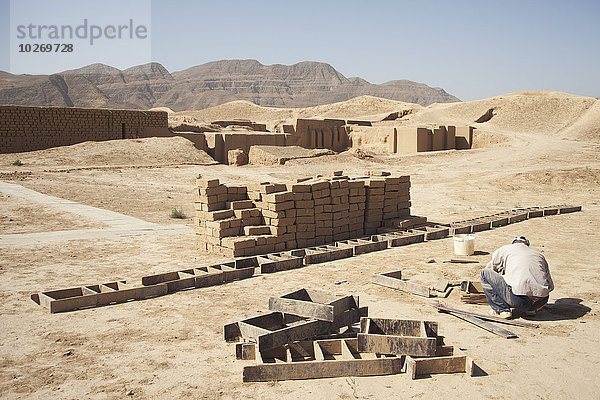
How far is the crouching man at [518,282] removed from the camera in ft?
19.6

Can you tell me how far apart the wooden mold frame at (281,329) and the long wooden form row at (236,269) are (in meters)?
2.13

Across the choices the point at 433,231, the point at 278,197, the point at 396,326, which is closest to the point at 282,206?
the point at 278,197

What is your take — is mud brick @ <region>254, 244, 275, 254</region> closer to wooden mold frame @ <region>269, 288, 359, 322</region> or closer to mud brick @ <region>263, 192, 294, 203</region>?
mud brick @ <region>263, 192, 294, 203</region>

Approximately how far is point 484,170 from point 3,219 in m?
20.4

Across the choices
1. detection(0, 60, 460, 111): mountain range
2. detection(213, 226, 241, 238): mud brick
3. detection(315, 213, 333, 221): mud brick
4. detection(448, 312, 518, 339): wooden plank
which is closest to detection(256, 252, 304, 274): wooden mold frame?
detection(213, 226, 241, 238): mud brick

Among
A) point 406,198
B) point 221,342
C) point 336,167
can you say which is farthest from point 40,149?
point 221,342

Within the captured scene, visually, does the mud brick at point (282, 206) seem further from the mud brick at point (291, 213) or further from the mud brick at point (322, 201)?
the mud brick at point (322, 201)

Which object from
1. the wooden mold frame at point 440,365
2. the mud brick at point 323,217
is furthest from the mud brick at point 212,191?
the wooden mold frame at point 440,365

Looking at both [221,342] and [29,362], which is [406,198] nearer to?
[221,342]

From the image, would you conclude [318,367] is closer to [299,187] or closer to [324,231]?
[299,187]

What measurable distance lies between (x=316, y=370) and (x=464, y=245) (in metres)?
5.85

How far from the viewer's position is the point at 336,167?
26.3 metres

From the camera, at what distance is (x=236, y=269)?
815 cm

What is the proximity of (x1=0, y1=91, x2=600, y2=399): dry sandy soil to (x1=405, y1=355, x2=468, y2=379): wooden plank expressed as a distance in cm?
9
